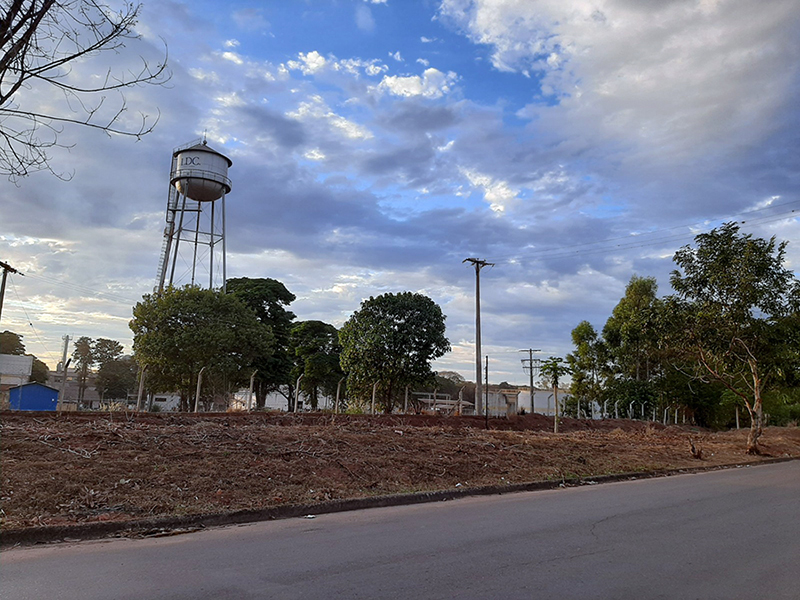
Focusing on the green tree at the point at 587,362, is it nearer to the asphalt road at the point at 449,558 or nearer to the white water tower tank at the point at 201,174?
the white water tower tank at the point at 201,174

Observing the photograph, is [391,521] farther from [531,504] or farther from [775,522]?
[775,522]

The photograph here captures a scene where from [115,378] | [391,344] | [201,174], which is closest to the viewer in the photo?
[391,344]

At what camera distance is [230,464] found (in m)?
9.95

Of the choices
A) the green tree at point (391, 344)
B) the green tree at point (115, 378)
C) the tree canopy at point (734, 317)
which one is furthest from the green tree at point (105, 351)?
the tree canopy at point (734, 317)

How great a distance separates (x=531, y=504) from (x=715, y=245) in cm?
1542

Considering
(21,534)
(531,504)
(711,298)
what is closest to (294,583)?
(21,534)

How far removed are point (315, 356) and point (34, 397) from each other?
18845 millimetres

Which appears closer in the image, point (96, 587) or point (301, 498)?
point (96, 587)

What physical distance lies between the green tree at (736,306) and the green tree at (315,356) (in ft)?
96.1

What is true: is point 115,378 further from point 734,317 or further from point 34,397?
point 734,317

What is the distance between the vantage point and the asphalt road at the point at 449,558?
16.2 ft

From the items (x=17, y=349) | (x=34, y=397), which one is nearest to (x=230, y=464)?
(x=34, y=397)

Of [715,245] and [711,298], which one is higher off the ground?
[715,245]

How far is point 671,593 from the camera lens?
4926 mm
